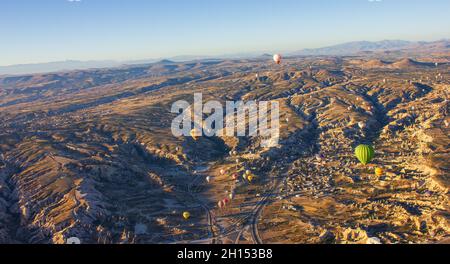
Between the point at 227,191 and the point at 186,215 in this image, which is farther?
the point at 227,191

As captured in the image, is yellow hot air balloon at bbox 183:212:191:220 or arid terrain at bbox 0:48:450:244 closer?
→ arid terrain at bbox 0:48:450:244

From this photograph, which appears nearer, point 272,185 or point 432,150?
point 272,185

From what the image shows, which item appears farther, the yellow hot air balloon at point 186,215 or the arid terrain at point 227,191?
the yellow hot air balloon at point 186,215

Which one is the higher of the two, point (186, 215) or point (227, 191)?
point (186, 215)

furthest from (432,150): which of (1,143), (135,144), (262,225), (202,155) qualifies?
(1,143)
